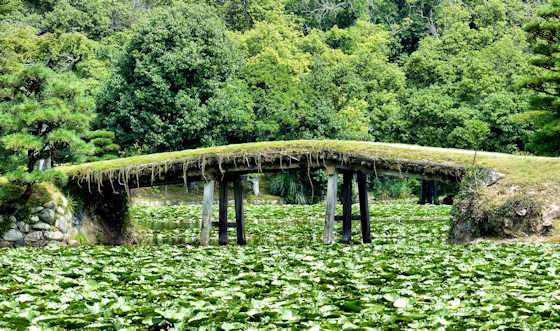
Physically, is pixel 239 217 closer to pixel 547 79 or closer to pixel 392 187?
pixel 547 79

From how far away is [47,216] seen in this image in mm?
14430

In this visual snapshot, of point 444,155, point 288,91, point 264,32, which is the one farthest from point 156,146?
point 444,155

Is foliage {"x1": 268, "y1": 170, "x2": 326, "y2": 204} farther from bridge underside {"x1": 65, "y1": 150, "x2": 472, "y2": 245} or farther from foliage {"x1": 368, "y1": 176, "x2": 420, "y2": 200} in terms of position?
bridge underside {"x1": 65, "y1": 150, "x2": 472, "y2": 245}

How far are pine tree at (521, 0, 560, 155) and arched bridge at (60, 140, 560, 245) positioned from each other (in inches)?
307

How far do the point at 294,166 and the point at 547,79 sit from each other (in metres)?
11.4

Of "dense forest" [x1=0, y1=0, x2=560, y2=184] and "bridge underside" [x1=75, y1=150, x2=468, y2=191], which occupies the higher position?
"dense forest" [x1=0, y1=0, x2=560, y2=184]

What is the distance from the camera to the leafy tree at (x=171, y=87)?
99.7ft

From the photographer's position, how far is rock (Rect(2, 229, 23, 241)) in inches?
554

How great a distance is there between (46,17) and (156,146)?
2139 centimetres

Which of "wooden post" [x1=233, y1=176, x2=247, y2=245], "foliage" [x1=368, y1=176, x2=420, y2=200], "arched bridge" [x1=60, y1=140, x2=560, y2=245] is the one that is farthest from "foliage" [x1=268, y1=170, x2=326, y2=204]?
"arched bridge" [x1=60, y1=140, x2=560, y2=245]

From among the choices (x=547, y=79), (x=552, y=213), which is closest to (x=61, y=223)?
(x=552, y=213)

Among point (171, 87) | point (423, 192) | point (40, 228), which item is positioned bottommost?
point (423, 192)

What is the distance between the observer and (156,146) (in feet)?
102

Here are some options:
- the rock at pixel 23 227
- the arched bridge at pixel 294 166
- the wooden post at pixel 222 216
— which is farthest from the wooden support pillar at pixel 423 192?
the rock at pixel 23 227
